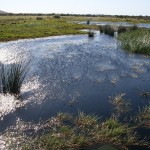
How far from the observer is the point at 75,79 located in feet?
72.4

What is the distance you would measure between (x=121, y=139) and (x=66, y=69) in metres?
13.8

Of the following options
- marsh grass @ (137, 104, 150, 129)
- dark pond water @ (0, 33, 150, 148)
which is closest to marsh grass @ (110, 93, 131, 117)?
dark pond water @ (0, 33, 150, 148)

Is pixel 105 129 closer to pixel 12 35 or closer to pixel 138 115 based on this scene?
pixel 138 115

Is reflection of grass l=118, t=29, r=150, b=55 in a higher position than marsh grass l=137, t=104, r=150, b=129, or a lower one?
higher

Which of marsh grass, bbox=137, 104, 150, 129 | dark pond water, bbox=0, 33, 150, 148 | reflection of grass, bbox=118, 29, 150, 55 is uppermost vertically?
reflection of grass, bbox=118, 29, 150, 55

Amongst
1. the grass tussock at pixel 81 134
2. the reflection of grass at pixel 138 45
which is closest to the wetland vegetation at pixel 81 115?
the grass tussock at pixel 81 134

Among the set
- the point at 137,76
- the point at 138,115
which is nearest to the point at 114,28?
the point at 137,76

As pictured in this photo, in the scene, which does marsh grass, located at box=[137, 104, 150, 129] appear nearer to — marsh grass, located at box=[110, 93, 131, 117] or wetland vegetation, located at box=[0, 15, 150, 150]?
wetland vegetation, located at box=[0, 15, 150, 150]

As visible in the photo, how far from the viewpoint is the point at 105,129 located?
12641 mm

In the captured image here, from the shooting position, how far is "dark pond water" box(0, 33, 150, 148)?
1603cm

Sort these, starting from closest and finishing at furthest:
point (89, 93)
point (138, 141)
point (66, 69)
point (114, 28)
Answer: point (138, 141) → point (89, 93) → point (66, 69) → point (114, 28)

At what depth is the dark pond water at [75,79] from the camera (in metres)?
16.0

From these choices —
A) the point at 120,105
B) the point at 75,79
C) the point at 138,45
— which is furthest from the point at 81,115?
→ the point at 138,45

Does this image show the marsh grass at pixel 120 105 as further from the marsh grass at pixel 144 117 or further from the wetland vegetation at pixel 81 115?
the marsh grass at pixel 144 117
